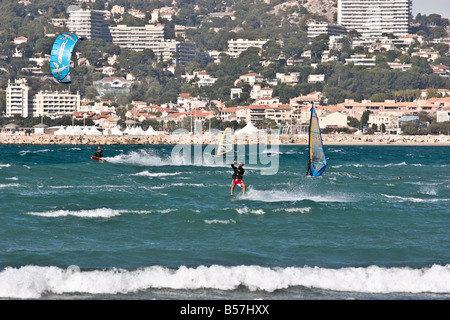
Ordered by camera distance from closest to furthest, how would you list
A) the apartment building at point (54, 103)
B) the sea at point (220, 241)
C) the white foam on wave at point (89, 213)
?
the sea at point (220, 241), the white foam on wave at point (89, 213), the apartment building at point (54, 103)

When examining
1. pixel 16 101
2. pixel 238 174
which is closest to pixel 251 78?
pixel 16 101

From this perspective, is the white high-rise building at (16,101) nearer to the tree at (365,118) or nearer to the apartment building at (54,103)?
the apartment building at (54,103)

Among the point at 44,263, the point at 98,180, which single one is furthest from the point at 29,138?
the point at 44,263

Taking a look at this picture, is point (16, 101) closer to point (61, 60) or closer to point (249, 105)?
point (249, 105)

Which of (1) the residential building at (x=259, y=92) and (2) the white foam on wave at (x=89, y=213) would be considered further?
A: (1) the residential building at (x=259, y=92)

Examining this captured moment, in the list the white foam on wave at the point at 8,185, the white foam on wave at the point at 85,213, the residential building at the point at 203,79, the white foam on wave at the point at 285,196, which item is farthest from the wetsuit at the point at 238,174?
the residential building at the point at 203,79

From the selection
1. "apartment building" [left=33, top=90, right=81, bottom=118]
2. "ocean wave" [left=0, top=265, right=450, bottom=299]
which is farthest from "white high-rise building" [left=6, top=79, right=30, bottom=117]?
"ocean wave" [left=0, top=265, right=450, bottom=299]
